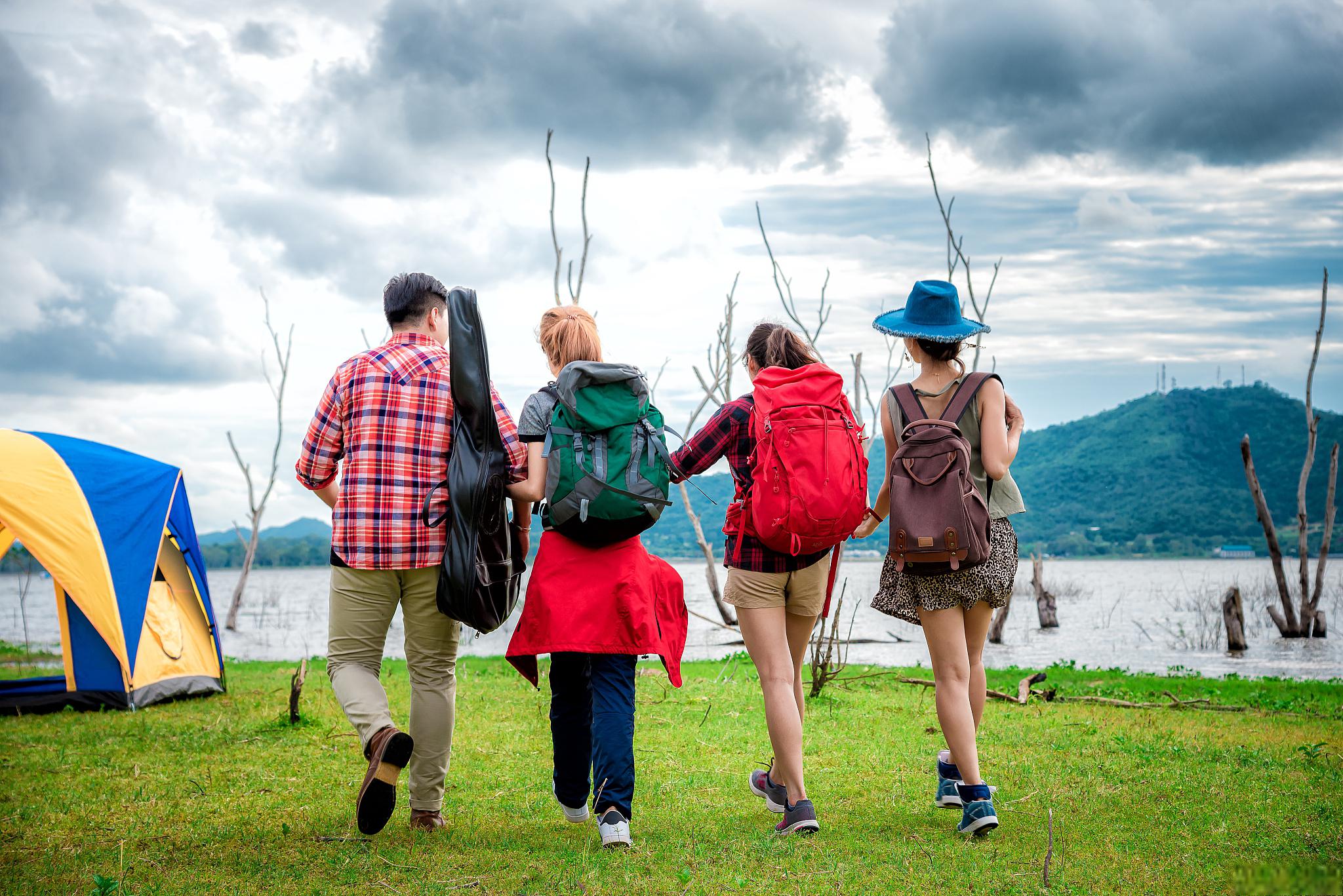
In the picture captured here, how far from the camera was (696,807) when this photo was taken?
16.2ft

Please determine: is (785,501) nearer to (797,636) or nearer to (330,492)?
(797,636)

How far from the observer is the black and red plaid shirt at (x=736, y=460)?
4.14 metres

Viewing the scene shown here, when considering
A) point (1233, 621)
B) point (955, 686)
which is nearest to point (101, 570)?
point (955, 686)

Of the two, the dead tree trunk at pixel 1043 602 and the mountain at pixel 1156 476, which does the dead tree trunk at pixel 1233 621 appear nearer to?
the dead tree trunk at pixel 1043 602

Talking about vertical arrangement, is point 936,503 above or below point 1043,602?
above

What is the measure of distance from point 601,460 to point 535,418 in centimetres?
35

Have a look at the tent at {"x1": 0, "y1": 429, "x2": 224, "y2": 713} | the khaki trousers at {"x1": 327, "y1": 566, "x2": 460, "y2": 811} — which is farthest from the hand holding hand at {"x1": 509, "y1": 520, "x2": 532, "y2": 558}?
the tent at {"x1": 0, "y1": 429, "x2": 224, "y2": 713}

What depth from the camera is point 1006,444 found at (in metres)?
4.17

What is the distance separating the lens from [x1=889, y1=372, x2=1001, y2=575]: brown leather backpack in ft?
13.1

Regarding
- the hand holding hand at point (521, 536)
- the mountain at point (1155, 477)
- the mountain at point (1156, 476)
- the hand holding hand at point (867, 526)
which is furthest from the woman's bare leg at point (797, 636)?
the mountain at point (1156, 476)

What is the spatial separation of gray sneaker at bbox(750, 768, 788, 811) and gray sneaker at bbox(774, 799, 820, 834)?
0.19 meters

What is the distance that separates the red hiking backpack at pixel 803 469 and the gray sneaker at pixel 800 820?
110 centimetres

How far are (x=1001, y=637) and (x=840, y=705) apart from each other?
16.8 m

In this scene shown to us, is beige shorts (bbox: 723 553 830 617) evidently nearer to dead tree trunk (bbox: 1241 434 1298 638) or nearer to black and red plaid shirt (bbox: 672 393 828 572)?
black and red plaid shirt (bbox: 672 393 828 572)
